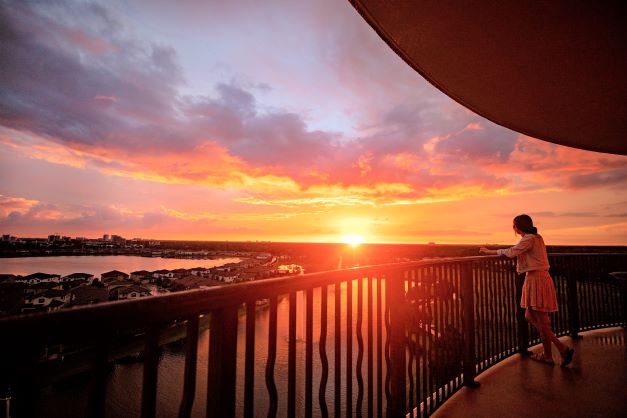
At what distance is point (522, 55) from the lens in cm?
279

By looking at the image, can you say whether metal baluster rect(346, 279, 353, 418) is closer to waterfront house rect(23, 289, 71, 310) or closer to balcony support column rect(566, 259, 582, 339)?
balcony support column rect(566, 259, 582, 339)

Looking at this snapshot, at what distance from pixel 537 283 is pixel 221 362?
13.3 ft

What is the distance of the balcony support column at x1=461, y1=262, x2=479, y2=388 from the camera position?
130 inches

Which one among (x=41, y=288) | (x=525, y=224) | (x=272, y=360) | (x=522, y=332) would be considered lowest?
(x=41, y=288)

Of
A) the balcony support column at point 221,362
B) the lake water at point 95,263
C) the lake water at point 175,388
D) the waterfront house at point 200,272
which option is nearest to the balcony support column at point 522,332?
→ the balcony support column at point 221,362

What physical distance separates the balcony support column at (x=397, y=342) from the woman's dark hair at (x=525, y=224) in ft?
7.66

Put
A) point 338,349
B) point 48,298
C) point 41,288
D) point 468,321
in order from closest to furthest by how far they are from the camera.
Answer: point 338,349 → point 468,321 → point 48,298 → point 41,288

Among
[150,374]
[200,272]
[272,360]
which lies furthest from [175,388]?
[200,272]

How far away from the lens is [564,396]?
3002 mm

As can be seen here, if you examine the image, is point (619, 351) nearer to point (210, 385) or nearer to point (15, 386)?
Answer: point (210, 385)

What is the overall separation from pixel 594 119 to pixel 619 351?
3.21 meters

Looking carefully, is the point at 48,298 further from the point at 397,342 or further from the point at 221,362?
the point at 221,362

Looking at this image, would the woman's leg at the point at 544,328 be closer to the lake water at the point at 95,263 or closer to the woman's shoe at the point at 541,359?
the woman's shoe at the point at 541,359

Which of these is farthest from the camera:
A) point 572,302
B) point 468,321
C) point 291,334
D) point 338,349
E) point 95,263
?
point 95,263
